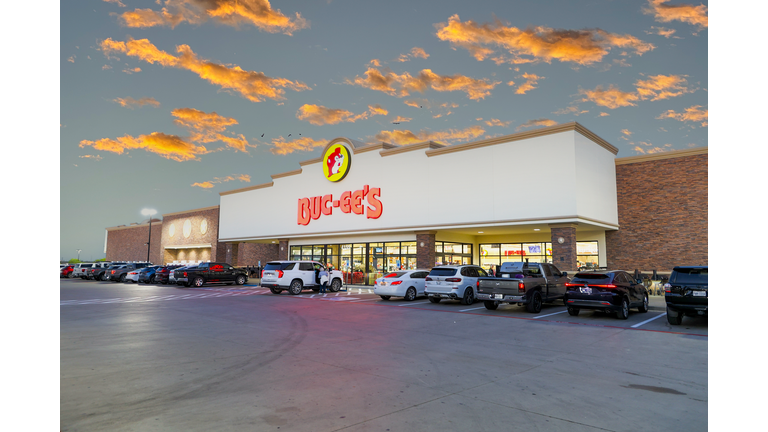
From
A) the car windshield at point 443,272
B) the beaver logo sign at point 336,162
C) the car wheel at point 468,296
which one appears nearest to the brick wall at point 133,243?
the beaver logo sign at point 336,162

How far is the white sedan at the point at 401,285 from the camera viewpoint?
21.8 m

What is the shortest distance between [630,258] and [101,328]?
27.3m

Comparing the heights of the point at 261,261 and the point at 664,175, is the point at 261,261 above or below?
below

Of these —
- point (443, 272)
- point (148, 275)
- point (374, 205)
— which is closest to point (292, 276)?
point (443, 272)

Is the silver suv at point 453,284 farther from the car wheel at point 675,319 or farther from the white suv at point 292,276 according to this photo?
the white suv at point 292,276

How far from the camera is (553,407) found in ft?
19.6

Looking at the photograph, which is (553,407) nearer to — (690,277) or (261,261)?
(690,277)

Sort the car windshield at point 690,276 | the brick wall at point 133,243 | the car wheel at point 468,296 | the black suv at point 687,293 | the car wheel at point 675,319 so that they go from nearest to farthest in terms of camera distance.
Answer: the black suv at point 687,293 < the car windshield at point 690,276 < the car wheel at point 675,319 < the car wheel at point 468,296 < the brick wall at point 133,243

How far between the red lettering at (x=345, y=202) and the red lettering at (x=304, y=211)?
13.7 ft

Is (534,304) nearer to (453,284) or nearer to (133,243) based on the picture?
(453,284)

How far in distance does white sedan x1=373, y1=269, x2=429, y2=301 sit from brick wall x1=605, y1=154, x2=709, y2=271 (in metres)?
13.9

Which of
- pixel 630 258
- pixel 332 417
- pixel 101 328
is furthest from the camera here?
pixel 630 258

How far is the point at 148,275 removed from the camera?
39.8 meters
